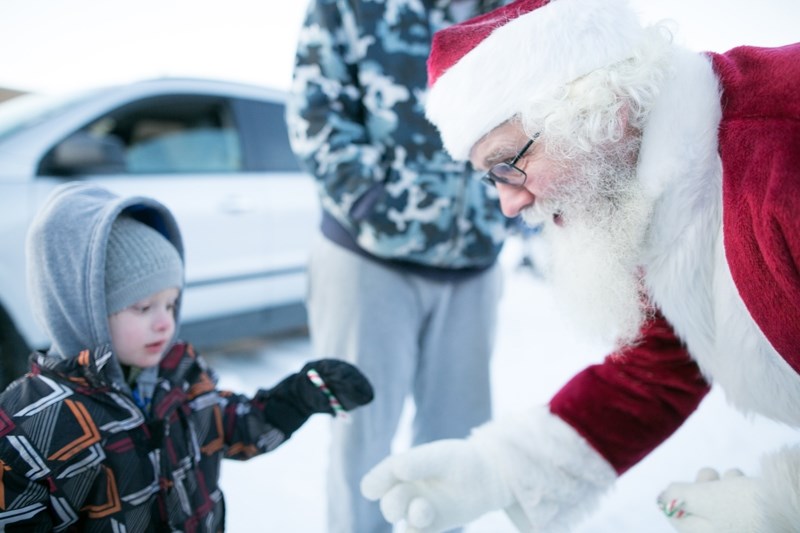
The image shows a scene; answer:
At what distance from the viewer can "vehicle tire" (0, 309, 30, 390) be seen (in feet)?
7.48

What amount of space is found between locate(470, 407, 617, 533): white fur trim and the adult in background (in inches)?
17.5

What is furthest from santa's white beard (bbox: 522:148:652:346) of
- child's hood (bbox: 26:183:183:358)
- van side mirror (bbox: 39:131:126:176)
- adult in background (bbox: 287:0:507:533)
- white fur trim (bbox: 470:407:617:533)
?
van side mirror (bbox: 39:131:126:176)

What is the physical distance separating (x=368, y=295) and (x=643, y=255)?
0.78 metres

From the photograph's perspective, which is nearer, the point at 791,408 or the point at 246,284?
the point at 791,408

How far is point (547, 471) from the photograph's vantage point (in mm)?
1179

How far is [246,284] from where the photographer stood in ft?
10.6

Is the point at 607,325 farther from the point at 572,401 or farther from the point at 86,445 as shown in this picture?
the point at 86,445

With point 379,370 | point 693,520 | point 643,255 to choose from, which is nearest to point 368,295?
point 379,370

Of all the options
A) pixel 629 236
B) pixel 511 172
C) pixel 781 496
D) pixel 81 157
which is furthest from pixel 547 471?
pixel 81 157

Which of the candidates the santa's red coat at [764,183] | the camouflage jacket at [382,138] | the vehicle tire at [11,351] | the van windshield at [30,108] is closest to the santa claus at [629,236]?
the santa's red coat at [764,183]

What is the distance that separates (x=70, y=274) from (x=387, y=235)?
0.76 meters

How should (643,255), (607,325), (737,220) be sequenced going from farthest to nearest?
(607,325)
(643,255)
(737,220)

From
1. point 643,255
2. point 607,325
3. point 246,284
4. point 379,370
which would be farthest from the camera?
point 246,284

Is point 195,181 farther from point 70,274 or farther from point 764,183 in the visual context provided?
point 764,183
